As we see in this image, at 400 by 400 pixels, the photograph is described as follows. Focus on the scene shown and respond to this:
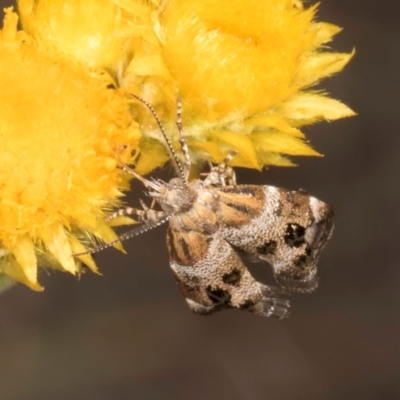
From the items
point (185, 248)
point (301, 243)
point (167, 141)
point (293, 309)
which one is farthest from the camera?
point (293, 309)

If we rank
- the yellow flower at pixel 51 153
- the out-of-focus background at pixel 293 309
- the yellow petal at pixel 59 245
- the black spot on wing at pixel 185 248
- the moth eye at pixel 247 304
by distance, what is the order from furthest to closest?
the out-of-focus background at pixel 293 309 < the moth eye at pixel 247 304 < the black spot on wing at pixel 185 248 < the yellow petal at pixel 59 245 < the yellow flower at pixel 51 153

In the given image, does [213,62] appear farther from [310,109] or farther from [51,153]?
[51,153]

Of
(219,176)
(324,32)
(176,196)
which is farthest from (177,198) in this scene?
(324,32)

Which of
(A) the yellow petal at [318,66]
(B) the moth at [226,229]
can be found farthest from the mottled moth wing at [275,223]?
(A) the yellow petal at [318,66]

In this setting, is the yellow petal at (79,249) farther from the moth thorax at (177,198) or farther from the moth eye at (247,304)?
the moth eye at (247,304)

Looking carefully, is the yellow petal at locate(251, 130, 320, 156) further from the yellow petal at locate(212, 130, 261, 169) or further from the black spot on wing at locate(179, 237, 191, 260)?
the black spot on wing at locate(179, 237, 191, 260)

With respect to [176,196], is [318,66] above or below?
above

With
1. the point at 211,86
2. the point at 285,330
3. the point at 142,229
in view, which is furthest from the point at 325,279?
the point at 211,86
